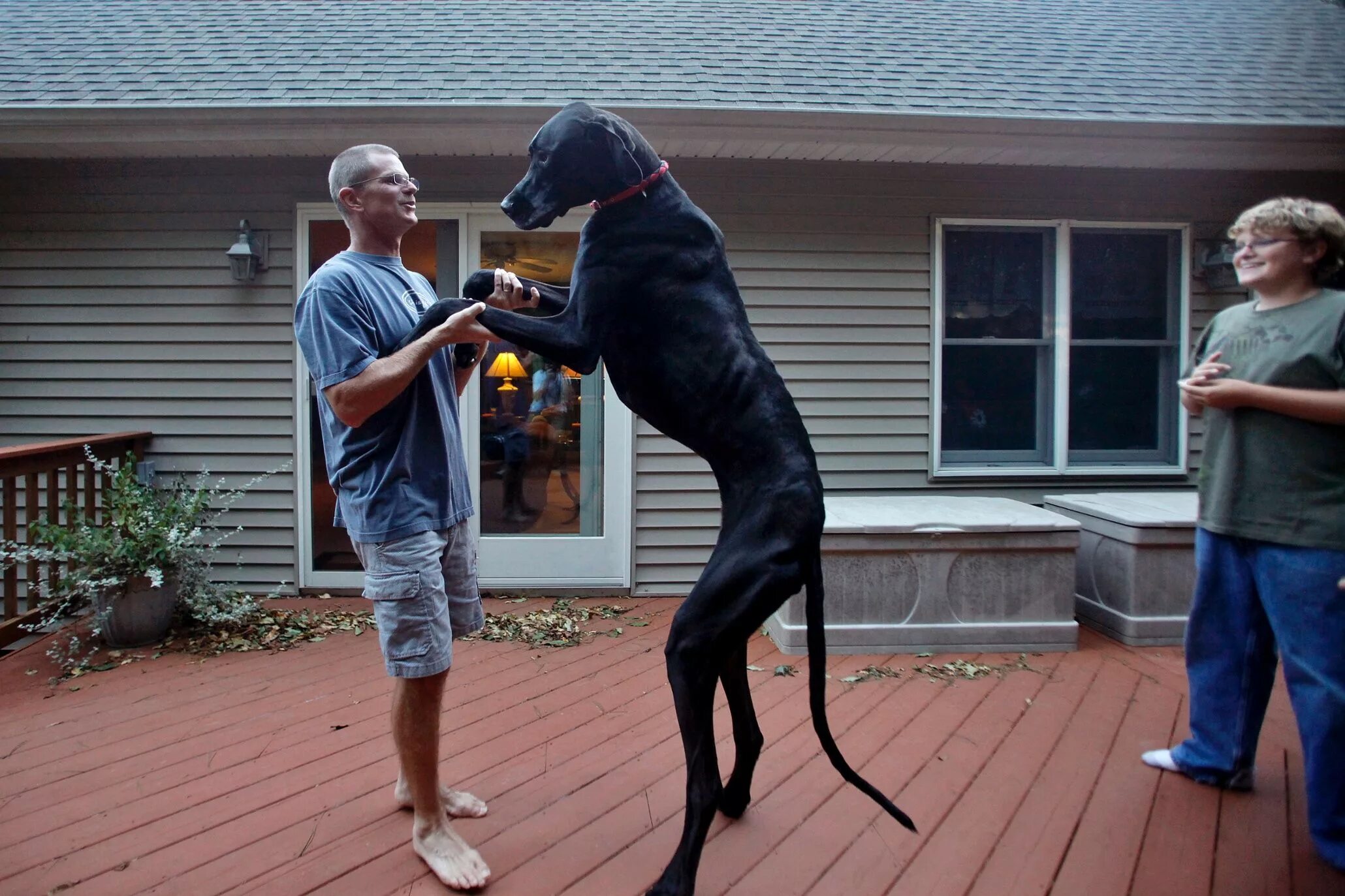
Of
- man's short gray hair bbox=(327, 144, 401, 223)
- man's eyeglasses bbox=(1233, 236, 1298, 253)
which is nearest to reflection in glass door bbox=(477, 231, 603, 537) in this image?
man's short gray hair bbox=(327, 144, 401, 223)

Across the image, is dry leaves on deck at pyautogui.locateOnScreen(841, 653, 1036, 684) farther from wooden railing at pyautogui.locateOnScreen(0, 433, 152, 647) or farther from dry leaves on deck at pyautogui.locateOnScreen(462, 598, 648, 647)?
wooden railing at pyautogui.locateOnScreen(0, 433, 152, 647)

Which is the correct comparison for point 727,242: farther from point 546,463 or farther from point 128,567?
point 128,567

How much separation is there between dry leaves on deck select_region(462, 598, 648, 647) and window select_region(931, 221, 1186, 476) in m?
1.95

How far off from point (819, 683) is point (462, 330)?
1.07 meters

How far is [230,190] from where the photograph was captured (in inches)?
161

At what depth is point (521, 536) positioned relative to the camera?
14.0 feet

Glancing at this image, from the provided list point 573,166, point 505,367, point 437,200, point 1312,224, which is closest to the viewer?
point 573,166

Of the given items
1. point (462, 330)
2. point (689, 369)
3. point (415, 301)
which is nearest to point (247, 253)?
point (415, 301)

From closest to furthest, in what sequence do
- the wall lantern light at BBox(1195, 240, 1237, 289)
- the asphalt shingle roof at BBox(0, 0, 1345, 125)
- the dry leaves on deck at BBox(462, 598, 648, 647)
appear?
the dry leaves on deck at BBox(462, 598, 648, 647) → the asphalt shingle roof at BBox(0, 0, 1345, 125) → the wall lantern light at BBox(1195, 240, 1237, 289)

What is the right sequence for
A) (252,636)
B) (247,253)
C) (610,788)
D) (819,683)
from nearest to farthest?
(819,683) < (610,788) < (252,636) < (247,253)

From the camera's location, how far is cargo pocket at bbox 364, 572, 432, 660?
180cm

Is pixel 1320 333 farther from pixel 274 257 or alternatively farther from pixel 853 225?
pixel 274 257

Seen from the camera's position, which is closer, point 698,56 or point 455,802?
point 455,802

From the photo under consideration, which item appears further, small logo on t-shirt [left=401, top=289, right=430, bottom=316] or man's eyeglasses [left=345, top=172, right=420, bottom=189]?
small logo on t-shirt [left=401, top=289, right=430, bottom=316]
